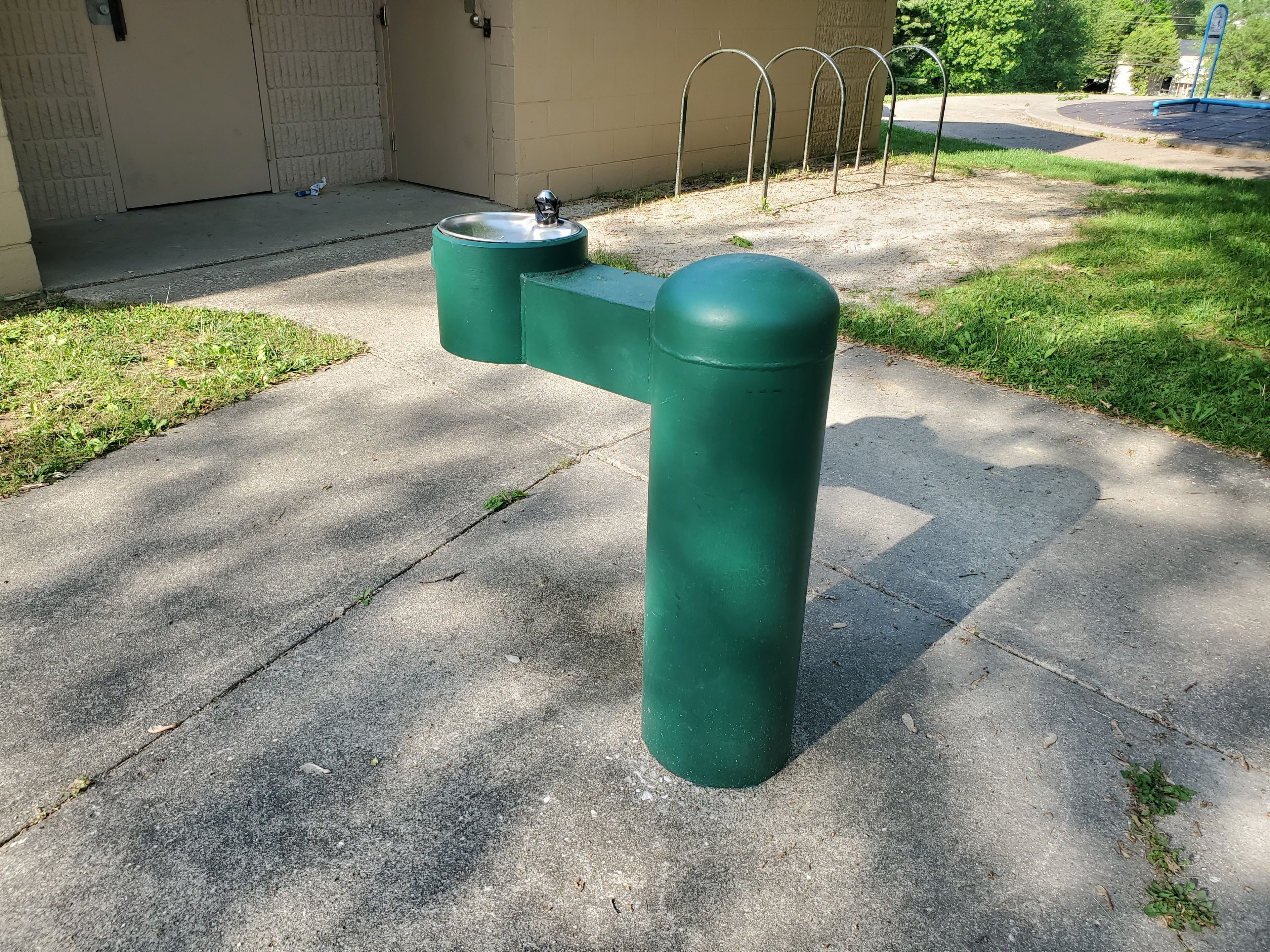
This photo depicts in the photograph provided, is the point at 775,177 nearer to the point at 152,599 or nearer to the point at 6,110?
the point at 6,110

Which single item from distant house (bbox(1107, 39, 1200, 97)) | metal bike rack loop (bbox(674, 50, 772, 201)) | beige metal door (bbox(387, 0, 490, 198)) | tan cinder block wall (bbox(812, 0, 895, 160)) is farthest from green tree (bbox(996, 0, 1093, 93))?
beige metal door (bbox(387, 0, 490, 198))

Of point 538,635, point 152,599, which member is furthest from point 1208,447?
point 152,599

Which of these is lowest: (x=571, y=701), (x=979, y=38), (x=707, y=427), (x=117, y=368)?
(x=571, y=701)

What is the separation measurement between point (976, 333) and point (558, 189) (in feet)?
14.6

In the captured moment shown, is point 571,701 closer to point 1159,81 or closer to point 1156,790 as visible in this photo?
point 1156,790

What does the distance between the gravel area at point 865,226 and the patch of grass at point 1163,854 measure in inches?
158

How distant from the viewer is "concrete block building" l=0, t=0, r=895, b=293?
6980mm

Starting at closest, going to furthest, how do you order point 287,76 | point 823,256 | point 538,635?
point 538,635 < point 823,256 < point 287,76

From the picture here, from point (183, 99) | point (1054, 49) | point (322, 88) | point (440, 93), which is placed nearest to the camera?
point (183, 99)

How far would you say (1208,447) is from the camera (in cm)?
391

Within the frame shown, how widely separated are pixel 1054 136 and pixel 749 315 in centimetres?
1549

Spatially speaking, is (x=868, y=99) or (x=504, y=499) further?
(x=868, y=99)

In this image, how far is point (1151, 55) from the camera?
4072 cm

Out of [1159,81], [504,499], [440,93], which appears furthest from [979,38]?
[504,499]
